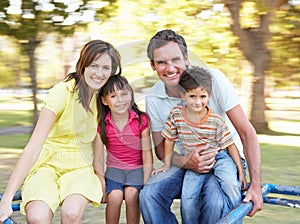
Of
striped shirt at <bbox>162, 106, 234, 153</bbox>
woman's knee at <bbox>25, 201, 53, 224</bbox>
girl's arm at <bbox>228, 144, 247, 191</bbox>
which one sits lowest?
woman's knee at <bbox>25, 201, 53, 224</bbox>

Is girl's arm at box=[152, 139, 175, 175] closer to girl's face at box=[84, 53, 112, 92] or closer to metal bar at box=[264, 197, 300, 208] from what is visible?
girl's face at box=[84, 53, 112, 92]

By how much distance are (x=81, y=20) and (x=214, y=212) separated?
659 cm

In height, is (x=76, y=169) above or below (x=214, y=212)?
above

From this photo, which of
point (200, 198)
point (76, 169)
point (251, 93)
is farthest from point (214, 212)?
point (251, 93)

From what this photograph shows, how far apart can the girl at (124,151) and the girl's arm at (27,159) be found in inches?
14.0

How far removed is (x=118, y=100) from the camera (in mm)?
3365

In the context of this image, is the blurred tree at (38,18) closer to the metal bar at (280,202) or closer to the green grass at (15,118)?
the green grass at (15,118)

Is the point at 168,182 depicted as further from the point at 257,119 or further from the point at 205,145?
the point at 257,119

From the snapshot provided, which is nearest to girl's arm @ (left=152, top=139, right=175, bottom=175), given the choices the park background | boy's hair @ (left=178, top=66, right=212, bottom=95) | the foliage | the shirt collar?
the shirt collar

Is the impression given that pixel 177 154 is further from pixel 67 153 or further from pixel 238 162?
pixel 67 153

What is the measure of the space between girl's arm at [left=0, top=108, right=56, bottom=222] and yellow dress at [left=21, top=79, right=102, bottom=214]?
8 centimetres

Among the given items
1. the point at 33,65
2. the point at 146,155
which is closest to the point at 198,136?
the point at 146,155

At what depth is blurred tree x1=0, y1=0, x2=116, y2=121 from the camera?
29.1ft

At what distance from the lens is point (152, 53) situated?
11.1 ft
